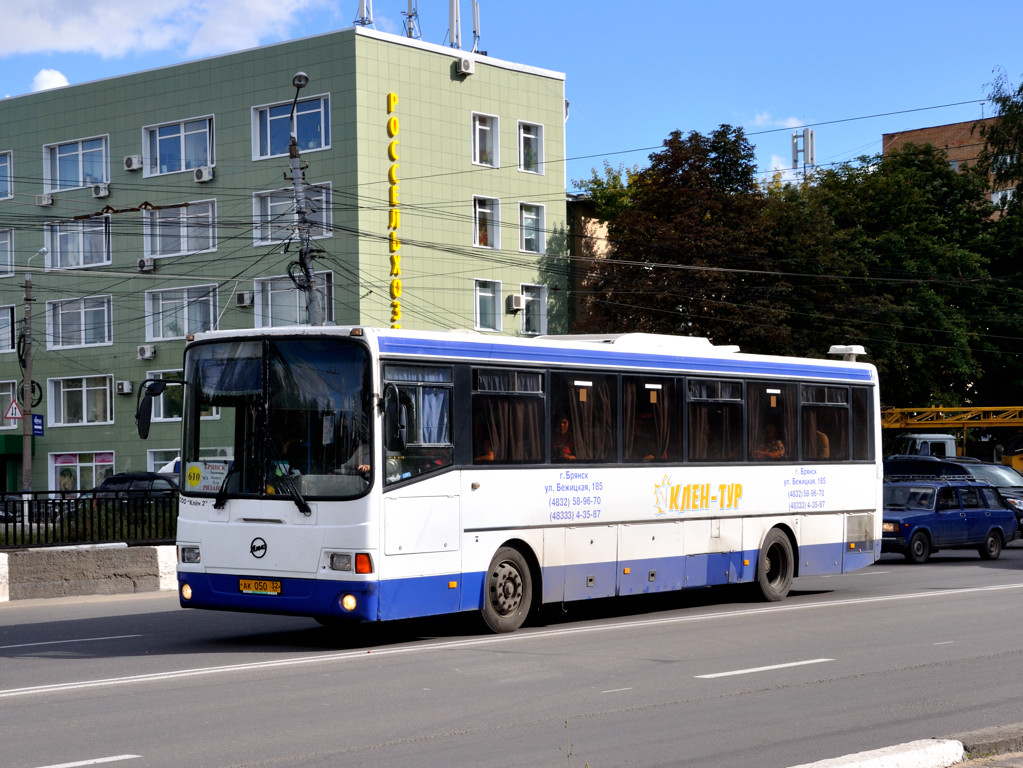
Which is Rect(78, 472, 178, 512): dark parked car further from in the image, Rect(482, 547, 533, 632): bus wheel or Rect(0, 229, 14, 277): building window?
Rect(0, 229, 14, 277): building window

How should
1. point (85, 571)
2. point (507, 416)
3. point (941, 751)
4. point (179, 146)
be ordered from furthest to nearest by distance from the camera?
point (179, 146) → point (85, 571) → point (507, 416) → point (941, 751)

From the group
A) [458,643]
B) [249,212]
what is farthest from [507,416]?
[249,212]

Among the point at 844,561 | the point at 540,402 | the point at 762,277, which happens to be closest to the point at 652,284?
the point at 762,277

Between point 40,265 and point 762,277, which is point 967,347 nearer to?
point 762,277

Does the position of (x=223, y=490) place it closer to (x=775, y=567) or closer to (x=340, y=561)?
(x=340, y=561)

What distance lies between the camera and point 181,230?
51781 millimetres

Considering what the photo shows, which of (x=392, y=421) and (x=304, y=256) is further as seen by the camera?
(x=304, y=256)

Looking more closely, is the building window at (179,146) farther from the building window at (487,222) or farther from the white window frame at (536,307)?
the white window frame at (536,307)

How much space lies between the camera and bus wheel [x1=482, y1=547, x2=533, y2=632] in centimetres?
1392

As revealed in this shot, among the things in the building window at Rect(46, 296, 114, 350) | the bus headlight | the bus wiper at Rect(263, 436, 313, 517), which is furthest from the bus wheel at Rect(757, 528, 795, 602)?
the building window at Rect(46, 296, 114, 350)

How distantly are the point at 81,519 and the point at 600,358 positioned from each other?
915 cm

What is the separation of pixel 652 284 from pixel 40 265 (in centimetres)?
2444

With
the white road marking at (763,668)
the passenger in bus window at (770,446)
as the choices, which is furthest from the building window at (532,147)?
the white road marking at (763,668)

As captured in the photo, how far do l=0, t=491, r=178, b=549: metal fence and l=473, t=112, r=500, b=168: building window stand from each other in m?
31.9
